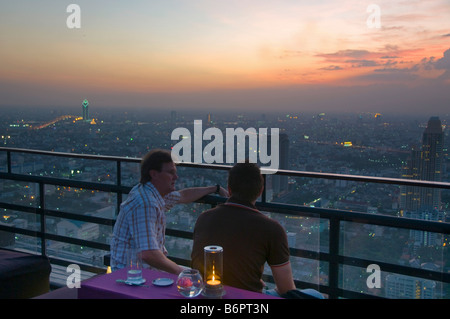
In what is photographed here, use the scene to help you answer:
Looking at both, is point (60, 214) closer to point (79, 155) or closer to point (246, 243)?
point (79, 155)

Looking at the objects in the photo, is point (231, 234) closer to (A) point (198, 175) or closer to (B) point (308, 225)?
(B) point (308, 225)

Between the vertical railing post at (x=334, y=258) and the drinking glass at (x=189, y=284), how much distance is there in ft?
5.26

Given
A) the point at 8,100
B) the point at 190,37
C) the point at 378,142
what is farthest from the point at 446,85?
the point at 8,100

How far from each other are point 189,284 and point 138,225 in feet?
2.89

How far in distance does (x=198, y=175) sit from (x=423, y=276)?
1.82 m

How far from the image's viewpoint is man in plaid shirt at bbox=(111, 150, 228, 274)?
2.43 metres

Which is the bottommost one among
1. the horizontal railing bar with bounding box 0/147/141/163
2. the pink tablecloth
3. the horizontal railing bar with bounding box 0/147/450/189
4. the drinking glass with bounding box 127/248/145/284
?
the pink tablecloth

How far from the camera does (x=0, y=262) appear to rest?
9.16ft

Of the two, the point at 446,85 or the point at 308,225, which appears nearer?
the point at 308,225

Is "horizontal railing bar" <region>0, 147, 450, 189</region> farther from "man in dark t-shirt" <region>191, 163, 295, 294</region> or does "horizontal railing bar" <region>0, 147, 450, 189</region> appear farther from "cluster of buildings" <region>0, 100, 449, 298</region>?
"man in dark t-shirt" <region>191, 163, 295, 294</region>

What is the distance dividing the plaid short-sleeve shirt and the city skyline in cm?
498

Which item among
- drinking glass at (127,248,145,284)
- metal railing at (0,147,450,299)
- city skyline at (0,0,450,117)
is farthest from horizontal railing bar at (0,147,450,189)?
city skyline at (0,0,450,117)

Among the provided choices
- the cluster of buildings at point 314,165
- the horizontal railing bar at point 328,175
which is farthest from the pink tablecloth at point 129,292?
the horizontal railing bar at point 328,175

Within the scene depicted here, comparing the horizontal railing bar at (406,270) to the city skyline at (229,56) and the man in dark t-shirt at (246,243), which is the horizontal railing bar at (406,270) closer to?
the man in dark t-shirt at (246,243)
